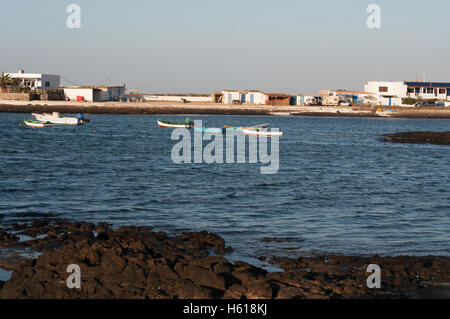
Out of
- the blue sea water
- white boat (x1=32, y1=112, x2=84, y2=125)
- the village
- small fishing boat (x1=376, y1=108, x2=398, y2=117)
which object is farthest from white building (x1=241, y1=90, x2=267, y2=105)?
the blue sea water

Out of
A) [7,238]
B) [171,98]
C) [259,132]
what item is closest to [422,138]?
[259,132]

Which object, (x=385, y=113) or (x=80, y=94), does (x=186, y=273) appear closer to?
(x=80, y=94)

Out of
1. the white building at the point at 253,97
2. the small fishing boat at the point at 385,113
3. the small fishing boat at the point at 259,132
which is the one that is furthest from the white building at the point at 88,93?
the small fishing boat at the point at 259,132

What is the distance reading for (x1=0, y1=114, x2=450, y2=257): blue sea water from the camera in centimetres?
1812

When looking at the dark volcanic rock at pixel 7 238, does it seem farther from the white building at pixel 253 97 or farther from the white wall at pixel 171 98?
the white wall at pixel 171 98

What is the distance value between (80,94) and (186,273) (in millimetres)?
113168

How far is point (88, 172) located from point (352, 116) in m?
96.1

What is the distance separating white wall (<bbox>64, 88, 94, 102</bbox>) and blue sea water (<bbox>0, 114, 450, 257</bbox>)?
2920 inches

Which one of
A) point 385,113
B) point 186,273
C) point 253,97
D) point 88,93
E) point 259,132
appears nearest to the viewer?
point 186,273

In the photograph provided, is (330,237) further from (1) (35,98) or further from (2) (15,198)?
(1) (35,98)

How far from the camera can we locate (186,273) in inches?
485

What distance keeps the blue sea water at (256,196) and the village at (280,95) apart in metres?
76.1

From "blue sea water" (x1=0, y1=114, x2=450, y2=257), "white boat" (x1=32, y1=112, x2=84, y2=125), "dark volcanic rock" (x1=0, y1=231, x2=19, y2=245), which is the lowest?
"blue sea water" (x1=0, y1=114, x2=450, y2=257)

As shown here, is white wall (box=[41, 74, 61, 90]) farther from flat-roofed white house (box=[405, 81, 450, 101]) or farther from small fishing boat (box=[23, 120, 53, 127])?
flat-roofed white house (box=[405, 81, 450, 101])
